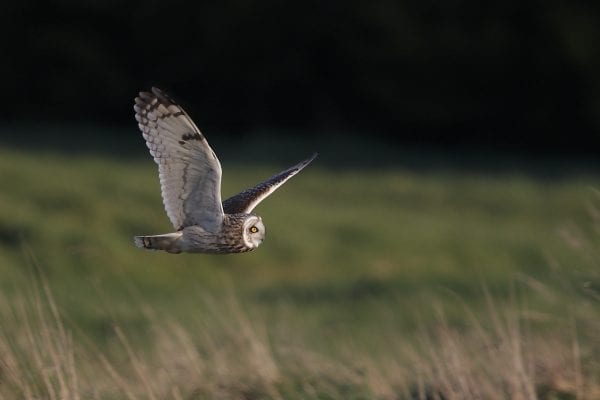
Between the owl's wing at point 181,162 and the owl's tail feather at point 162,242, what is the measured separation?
11 cm

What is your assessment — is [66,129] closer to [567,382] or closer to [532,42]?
[532,42]

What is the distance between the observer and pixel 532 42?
3338 centimetres

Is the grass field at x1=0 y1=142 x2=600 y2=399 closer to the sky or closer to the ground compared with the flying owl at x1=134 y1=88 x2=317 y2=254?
closer to the ground

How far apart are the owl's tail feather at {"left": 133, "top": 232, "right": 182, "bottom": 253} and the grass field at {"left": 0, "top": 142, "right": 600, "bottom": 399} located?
0.83 meters

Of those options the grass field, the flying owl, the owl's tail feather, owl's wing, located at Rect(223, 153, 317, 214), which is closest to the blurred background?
the grass field

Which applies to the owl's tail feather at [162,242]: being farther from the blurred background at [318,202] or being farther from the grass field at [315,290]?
the grass field at [315,290]

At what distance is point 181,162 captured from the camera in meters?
5.41

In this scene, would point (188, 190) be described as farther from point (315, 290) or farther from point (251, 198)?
point (315, 290)

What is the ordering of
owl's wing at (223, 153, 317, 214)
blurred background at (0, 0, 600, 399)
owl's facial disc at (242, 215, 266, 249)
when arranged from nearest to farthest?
owl's facial disc at (242, 215, 266, 249), owl's wing at (223, 153, 317, 214), blurred background at (0, 0, 600, 399)

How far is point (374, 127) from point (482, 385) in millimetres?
29383

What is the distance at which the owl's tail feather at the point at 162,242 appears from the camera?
523cm

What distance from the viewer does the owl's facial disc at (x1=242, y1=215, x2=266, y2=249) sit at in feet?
16.7

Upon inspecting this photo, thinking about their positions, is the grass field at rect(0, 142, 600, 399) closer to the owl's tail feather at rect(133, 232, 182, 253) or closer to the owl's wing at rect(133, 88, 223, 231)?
the owl's tail feather at rect(133, 232, 182, 253)

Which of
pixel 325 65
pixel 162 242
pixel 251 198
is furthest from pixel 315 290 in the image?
pixel 325 65
